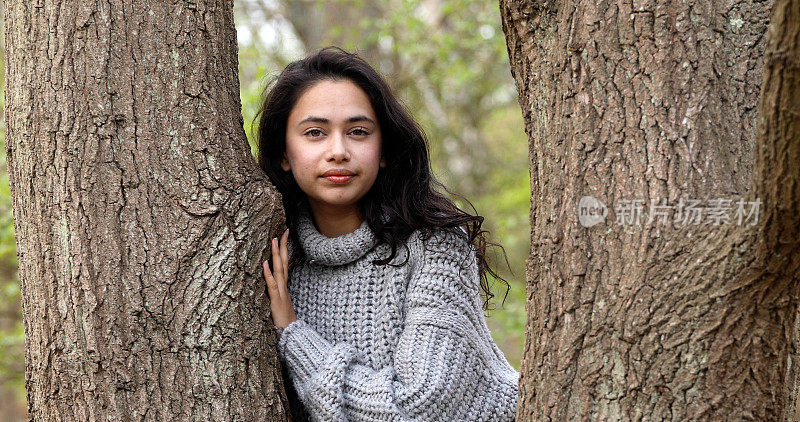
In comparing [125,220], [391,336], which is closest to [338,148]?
[391,336]

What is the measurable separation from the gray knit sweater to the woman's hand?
4cm

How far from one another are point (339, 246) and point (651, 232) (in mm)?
1165

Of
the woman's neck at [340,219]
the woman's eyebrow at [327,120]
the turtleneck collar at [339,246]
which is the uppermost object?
the woman's eyebrow at [327,120]

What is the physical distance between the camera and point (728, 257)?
1479 millimetres

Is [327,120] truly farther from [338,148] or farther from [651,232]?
[651,232]

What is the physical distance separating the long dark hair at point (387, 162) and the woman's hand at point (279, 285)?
0.26 metres

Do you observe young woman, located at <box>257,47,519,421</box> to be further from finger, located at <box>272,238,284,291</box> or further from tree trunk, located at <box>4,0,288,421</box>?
tree trunk, located at <box>4,0,288,421</box>

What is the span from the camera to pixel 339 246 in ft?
8.21

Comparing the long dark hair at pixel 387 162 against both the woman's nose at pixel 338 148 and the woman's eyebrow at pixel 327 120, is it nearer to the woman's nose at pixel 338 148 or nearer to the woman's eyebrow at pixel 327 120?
the woman's eyebrow at pixel 327 120

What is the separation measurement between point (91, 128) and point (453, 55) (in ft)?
20.1

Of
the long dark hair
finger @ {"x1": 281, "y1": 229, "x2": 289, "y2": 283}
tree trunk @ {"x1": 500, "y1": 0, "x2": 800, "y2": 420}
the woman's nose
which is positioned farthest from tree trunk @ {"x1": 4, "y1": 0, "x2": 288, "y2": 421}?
tree trunk @ {"x1": 500, "y1": 0, "x2": 800, "y2": 420}

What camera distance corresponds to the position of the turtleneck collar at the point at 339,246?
8.20ft

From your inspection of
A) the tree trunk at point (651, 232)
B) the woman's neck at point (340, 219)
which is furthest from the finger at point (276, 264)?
the tree trunk at point (651, 232)

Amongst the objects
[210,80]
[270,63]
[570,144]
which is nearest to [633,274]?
[570,144]
